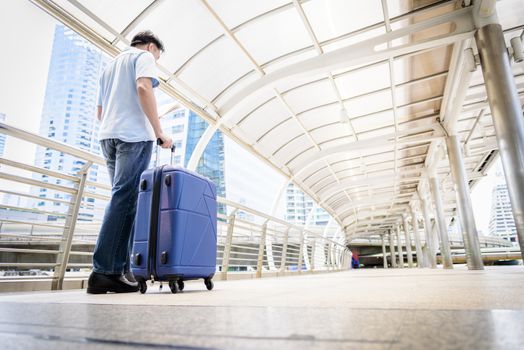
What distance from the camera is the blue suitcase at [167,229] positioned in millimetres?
2141

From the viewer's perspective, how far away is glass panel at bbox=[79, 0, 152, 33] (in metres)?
4.11

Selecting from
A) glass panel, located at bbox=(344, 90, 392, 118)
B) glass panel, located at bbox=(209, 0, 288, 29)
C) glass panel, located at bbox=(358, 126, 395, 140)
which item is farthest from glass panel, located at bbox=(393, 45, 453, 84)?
glass panel, located at bbox=(209, 0, 288, 29)

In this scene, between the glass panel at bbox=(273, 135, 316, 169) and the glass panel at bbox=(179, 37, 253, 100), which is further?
the glass panel at bbox=(273, 135, 316, 169)

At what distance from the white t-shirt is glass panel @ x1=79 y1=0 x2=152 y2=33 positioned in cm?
220

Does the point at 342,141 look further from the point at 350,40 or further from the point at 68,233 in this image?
the point at 68,233

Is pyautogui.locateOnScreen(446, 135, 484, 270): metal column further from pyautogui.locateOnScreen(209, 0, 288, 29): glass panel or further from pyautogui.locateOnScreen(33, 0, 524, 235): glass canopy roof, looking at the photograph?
pyautogui.locateOnScreen(209, 0, 288, 29): glass panel

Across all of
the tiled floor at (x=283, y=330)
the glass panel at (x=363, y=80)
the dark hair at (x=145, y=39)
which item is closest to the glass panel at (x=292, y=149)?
the glass panel at (x=363, y=80)

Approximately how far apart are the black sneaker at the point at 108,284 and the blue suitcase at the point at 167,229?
0.17m

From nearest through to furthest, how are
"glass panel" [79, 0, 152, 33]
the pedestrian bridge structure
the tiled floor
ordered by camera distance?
the tiled floor, the pedestrian bridge structure, "glass panel" [79, 0, 152, 33]

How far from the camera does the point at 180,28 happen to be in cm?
499

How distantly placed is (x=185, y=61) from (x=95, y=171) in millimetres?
3137

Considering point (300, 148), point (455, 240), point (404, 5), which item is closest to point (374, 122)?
point (300, 148)

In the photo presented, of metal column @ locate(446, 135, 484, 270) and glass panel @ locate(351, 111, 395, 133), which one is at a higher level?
glass panel @ locate(351, 111, 395, 133)

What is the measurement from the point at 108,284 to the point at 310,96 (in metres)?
6.31
